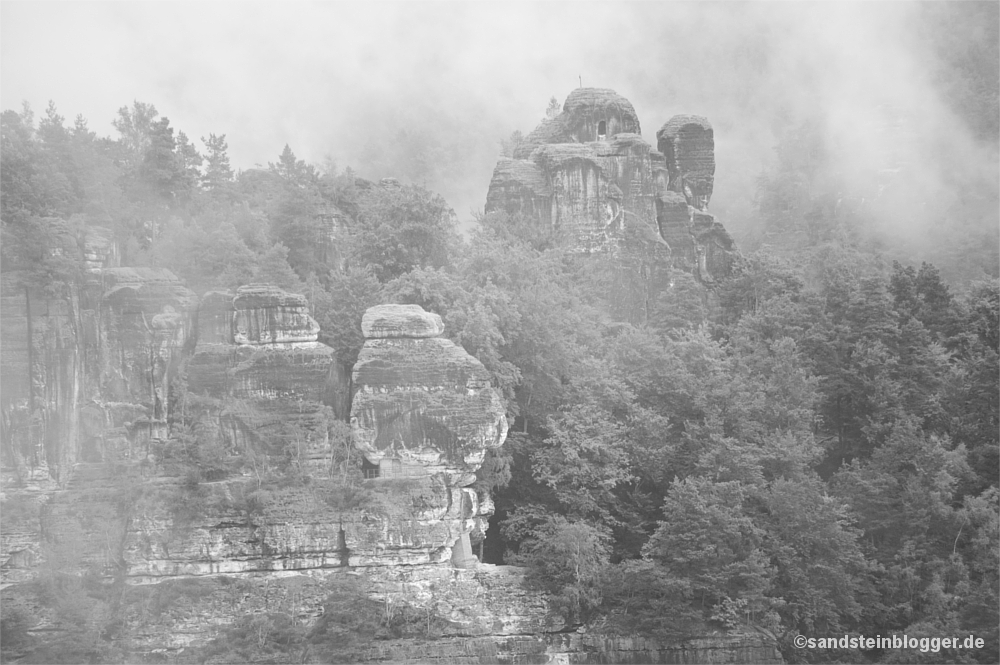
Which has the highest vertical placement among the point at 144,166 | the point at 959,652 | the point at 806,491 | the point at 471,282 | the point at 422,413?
the point at 144,166

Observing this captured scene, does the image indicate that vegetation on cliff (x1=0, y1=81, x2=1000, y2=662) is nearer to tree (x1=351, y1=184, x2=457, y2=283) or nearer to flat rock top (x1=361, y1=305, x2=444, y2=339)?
tree (x1=351, y1=184, x2=457, y2=283)

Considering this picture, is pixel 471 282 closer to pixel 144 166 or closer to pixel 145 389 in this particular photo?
pixel 145 389

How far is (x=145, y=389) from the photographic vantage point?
89.8 ft

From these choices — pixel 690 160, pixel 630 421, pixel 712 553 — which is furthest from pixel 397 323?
pixel 690 160

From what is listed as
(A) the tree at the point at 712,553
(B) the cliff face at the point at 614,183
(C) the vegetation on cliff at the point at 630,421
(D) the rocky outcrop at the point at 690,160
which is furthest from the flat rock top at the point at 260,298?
(D) the rocky outcrop at the point at 690,160

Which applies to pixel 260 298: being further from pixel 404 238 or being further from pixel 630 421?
pixel 630 421

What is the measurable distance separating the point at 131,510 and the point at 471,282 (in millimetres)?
9260

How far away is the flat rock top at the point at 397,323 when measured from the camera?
27.4 metres

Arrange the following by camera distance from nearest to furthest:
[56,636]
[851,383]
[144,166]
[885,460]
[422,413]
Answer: [56,636]
[422,413]
[885,460]
[851,383]
[144,166]

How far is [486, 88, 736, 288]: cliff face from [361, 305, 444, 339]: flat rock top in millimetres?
10467

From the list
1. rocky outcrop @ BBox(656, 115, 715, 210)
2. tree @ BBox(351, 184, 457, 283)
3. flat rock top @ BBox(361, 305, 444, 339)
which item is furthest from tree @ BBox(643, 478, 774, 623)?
rocky outcrop @ BBox(656, 115, 715, 210)

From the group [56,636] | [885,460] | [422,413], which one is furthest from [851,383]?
[56,636]

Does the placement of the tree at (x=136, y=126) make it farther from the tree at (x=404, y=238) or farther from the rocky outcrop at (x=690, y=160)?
the rocky outcrop at (x=690, y=160)

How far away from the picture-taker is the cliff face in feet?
123
